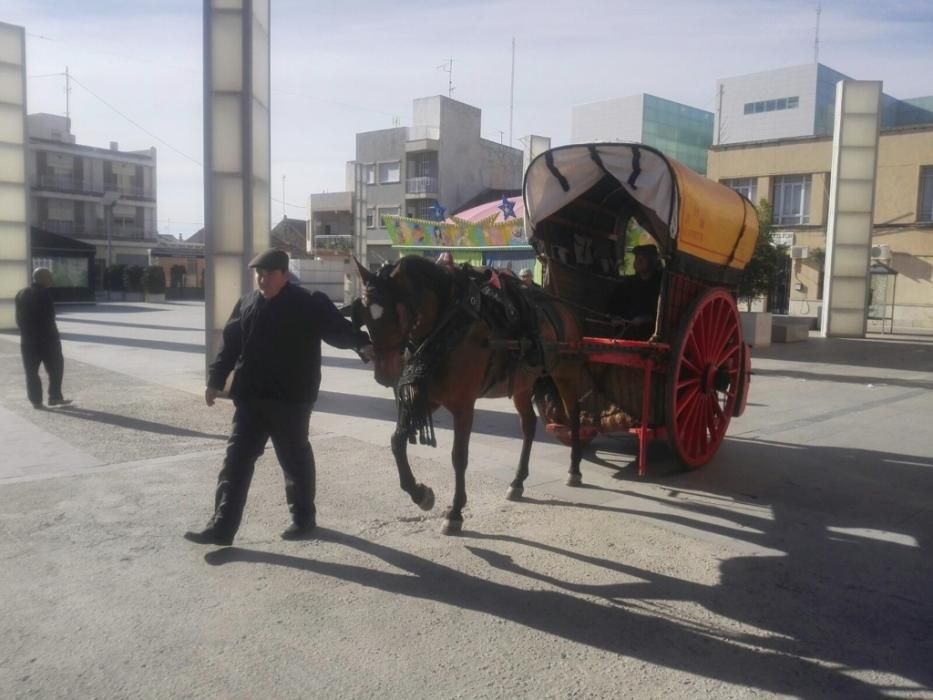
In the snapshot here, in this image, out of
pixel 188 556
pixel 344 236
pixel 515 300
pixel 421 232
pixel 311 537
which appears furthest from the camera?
pixel 344 236

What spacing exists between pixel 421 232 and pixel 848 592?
75.7 ft

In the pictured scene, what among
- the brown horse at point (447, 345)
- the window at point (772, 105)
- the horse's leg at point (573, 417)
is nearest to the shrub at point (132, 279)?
the horse's leg at point (573, 417)

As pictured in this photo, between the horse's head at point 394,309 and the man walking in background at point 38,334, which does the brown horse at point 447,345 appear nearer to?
the horse's head at point 394,309

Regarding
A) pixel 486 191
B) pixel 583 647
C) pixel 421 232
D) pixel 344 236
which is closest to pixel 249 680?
pixel 583 647

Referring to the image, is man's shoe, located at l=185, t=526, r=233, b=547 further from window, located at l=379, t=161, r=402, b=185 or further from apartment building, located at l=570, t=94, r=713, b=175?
apartment building, located at l=570, t=94, r=713, b=175

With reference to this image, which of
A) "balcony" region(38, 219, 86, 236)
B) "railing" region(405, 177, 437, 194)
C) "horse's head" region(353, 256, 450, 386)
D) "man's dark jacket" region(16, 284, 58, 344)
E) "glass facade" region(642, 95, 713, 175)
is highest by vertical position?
"glass facade" region(642, 95, 713, 175)

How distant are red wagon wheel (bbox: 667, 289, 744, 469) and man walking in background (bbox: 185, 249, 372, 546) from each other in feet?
8.85

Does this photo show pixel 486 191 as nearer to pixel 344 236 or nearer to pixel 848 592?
pixel 344 236

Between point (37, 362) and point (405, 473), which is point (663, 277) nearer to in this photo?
point (405, 473)

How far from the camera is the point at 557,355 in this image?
18.0 feet

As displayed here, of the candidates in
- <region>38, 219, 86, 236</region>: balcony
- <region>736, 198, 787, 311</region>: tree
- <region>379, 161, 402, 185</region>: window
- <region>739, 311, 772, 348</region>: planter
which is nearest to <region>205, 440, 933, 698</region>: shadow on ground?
<region>739, 311, 772, 348</region>: planter

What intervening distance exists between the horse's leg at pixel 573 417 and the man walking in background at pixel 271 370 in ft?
6.73

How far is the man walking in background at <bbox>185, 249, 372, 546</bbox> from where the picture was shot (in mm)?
4352

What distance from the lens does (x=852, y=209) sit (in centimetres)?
2248
